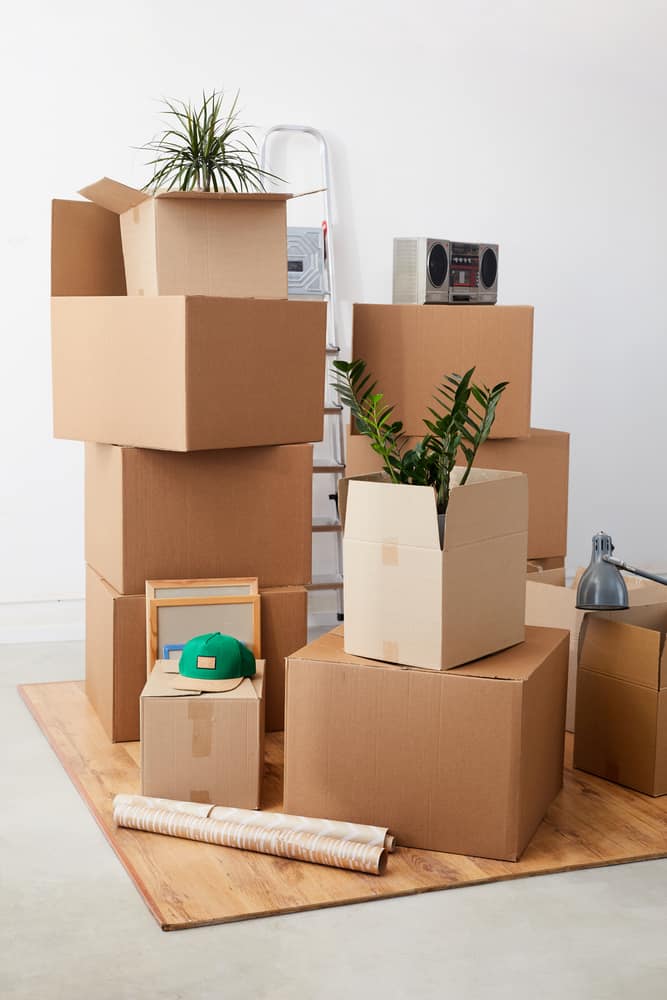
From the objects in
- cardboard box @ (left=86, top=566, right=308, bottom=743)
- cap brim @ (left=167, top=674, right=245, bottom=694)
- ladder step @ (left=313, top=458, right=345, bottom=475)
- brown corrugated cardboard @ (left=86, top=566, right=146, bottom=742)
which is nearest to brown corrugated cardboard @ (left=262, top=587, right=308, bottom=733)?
cardboard box @ (left=86, top=566, right=308, bottom=743)

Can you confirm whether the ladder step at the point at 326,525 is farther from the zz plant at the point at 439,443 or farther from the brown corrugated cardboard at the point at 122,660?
the zz plant at the point at 439,443

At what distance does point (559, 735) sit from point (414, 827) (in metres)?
0.39

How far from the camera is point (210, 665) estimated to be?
89.6 inches

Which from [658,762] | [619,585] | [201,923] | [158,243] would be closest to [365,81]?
[158,243]

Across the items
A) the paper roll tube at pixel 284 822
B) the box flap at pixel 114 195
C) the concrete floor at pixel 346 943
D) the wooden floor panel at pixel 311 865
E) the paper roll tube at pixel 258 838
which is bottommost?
the concrete floor at pixel 346 943

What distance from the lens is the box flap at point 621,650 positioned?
2.26 m

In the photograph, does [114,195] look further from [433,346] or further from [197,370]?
[433,346]

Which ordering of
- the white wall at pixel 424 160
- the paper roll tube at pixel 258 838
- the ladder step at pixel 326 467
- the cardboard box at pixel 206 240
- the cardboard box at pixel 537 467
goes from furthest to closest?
the ladder step at pixel 326 467 < the white wall at pixel 424 160 < the cardboard box at pixel 537 467 < the cardboard box at pixel 206 240 < the paper roll tube at pixel 258 838

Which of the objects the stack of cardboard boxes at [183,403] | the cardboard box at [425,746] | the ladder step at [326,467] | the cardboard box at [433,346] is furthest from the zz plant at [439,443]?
the ladder step at [326,467]

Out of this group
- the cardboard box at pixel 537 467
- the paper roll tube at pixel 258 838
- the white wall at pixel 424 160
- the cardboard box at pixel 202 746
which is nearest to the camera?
the paper roll tube at pixel 258 838

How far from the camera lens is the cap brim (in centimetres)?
221

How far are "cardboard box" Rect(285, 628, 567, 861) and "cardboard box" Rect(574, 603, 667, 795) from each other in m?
0.27

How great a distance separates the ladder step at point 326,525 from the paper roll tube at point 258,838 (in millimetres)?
1763

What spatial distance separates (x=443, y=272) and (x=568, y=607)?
1045 mm
